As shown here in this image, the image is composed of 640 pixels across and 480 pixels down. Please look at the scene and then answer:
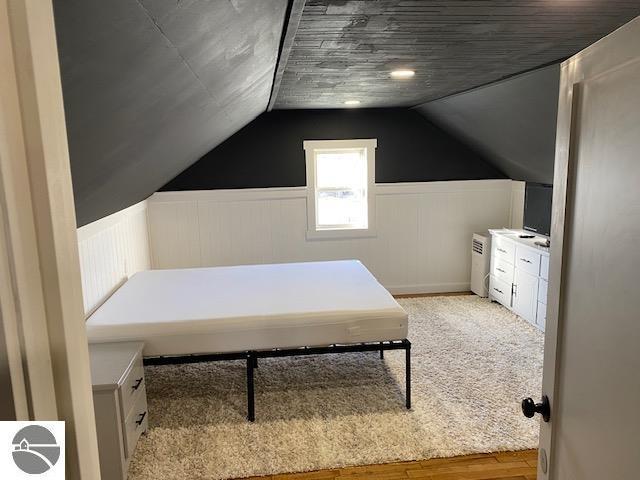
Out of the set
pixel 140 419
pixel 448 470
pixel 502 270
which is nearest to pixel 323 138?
pixel 502 270

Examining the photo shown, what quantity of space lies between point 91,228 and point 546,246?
3935 mm

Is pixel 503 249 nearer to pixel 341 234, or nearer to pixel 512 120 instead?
pixel 512 120

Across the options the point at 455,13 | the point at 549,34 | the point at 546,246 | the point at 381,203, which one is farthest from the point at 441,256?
the point at 455,13

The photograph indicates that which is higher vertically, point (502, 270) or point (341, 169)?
point (341, 169)

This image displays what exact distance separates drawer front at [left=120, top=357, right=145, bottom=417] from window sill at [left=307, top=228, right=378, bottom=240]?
9.85 feet

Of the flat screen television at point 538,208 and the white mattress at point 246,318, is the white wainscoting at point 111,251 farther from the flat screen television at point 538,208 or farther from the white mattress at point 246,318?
the flat screen television at point 538,208

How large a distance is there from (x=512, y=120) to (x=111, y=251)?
359 cm

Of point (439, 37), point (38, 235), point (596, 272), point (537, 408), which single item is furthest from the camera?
point (439, 37)

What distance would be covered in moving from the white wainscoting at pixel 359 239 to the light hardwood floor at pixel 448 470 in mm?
3196

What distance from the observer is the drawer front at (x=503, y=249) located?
193 inches

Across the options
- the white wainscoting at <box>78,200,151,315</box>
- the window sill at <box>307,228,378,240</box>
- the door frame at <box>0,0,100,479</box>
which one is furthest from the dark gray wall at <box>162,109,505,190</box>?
the door frame at <box>0,0,100,479</box>

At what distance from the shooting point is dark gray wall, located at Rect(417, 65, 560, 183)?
3330 millimetres

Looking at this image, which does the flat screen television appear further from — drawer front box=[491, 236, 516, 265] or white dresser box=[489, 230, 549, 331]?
drawer front box=[491, 236, 516, 265]

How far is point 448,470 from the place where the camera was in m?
2.57
